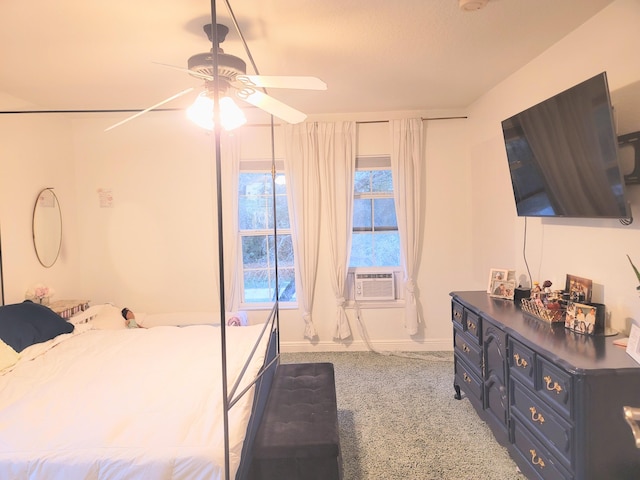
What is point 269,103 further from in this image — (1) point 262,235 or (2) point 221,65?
(1) point 262,235

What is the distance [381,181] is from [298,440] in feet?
9.53

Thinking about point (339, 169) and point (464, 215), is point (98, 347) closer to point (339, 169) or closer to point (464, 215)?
point (339, 169)

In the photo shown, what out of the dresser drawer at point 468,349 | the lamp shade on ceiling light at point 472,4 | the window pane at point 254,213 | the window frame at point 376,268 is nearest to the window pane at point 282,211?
the window pane at point 254,213

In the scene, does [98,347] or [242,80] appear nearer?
[242,80]

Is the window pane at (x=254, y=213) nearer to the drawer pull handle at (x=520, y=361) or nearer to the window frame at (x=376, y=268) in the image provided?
the window frame at (x=376, y=268)

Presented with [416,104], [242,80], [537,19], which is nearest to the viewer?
[242,80]

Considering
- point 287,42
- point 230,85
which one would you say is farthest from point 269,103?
point 287,42

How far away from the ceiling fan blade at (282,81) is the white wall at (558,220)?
1584 millimetres

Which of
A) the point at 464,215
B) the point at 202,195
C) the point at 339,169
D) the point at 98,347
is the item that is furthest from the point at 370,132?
the point at 98,347

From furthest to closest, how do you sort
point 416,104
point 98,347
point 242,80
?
point 416,104
point 98,347
point 242,80

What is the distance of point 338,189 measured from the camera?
3.88 metres

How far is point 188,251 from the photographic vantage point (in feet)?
12.9

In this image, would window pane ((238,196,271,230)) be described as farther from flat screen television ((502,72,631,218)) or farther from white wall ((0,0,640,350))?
flat screen television ((502,72,631,218))

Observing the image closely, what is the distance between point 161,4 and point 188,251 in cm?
254
